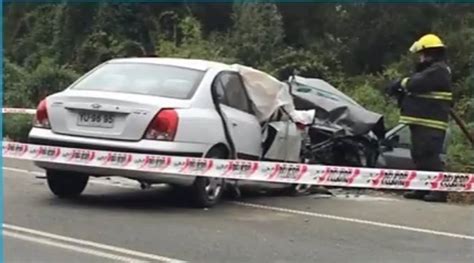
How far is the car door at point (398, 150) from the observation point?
Answer: 12591mm

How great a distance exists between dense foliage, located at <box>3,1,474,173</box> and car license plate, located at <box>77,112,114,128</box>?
14.4 meters

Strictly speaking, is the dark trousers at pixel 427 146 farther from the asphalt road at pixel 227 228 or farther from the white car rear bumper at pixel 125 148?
the white car rear bumper at pixel 125 148

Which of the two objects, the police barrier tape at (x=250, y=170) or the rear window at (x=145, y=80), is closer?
the police barrier tape at (x=250, y=170)

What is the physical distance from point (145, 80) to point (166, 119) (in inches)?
32.4

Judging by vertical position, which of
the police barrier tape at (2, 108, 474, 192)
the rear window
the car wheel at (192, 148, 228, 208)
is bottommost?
the car wheel at (192, 148, 228, 208)

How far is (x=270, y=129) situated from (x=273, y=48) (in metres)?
17.6

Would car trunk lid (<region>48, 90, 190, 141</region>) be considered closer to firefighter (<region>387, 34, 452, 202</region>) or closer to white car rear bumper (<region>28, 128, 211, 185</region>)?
white car rear bumper (<region>28, 128, 211, 185</region>)

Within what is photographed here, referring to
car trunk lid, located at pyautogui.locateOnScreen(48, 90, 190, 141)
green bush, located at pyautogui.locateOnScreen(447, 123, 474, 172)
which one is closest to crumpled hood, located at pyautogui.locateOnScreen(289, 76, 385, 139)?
green bush, located at pyautogui.locateOnScreen(447, 123, 474, 172)

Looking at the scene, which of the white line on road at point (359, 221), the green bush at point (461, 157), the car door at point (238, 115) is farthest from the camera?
the green bush at point (461, 157)

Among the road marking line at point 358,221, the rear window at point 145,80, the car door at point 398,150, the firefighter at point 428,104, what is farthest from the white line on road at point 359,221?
the car door at point 398,150

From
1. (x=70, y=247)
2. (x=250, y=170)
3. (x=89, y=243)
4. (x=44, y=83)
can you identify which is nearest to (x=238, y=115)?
(x=250, y=170)

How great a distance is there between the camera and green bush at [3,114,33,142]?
16547mm

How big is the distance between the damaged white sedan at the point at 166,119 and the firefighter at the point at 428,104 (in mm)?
1386

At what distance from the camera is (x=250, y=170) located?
9664 millimetres
